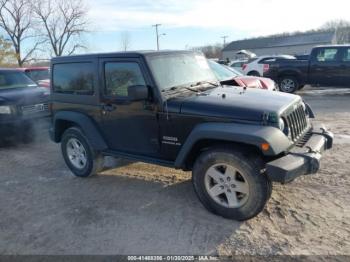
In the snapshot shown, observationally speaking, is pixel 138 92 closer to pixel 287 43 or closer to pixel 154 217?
pixel 154 217

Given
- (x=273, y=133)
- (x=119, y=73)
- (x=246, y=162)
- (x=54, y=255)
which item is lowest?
(x=54, y=255)

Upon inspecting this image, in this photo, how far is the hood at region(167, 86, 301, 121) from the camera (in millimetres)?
3689

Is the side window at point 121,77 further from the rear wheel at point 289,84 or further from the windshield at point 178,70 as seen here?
the rear wheel at point 289,84

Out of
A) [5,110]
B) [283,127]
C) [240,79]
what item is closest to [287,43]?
[240,79]

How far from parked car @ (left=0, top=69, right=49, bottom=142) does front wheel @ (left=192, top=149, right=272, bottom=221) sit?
492 centimetres

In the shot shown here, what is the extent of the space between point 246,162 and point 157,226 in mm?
1207

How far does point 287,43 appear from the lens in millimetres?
68500

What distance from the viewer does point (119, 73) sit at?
15.1ft

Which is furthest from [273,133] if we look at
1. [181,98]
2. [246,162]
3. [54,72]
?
[54,72]

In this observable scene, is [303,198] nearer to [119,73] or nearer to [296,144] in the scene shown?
[296,144]

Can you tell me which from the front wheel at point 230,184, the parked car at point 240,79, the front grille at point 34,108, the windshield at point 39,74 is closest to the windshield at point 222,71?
the parked car at point 240,79

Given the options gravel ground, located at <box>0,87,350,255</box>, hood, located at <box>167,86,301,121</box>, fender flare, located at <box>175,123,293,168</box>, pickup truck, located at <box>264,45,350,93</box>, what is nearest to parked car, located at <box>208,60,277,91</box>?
gravel ground, located at <box>0,87,350,255</box>

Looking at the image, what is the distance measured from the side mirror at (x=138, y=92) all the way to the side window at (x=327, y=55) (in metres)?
11.0

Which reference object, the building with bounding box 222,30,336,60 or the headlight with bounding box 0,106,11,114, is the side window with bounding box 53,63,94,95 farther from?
the building with bounding box 222,30,336,60
